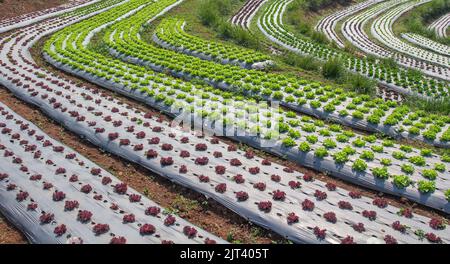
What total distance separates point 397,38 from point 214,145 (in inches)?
1706

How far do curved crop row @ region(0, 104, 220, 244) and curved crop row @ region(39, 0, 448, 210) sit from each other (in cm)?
640

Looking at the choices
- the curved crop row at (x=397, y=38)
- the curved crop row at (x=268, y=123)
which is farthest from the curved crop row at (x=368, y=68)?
the curved crop row at (x=268, y=123)

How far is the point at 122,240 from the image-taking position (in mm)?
11656

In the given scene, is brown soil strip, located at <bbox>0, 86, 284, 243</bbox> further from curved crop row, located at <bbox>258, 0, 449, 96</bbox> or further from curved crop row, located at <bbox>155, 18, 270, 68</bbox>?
curved crop row, located at <bbox>258, 0, 449, 96</bbox>

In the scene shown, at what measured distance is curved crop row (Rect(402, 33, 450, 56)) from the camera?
4516 centimetres

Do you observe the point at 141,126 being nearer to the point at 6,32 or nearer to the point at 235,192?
the point at 235,192

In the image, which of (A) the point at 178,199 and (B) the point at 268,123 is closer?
(A) the point at 178,199

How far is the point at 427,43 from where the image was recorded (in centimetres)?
4866

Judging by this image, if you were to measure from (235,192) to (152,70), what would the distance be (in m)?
16.9

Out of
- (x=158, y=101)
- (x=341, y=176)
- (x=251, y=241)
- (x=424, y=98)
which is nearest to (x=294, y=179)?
(x=341, y=176)

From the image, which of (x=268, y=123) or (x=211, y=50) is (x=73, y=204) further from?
(x=211, y=50)

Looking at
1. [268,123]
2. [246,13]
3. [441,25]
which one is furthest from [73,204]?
[441,25]

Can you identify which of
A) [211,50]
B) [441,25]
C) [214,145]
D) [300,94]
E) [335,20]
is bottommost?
[214,145]

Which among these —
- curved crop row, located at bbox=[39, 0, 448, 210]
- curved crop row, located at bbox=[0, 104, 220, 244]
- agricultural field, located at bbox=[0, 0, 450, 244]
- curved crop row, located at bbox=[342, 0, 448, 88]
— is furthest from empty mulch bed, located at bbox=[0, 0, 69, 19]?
curved crop row, located at bbox=[342, 0, 448, 88]
